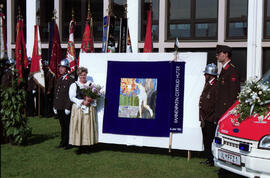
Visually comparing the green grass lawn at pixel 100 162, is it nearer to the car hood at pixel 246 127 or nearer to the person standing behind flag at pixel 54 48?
the car hood at pixel 246 127

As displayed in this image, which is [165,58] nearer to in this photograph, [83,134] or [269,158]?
[83,134]

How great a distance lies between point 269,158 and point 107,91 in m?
4.13

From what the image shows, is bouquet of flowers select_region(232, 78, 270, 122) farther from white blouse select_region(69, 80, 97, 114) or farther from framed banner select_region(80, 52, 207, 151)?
white blouse select_region(69, 80, 97, 114)

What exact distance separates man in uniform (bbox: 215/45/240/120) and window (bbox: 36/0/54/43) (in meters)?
11.8

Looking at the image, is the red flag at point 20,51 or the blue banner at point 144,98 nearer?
the blue banner at point 144,98

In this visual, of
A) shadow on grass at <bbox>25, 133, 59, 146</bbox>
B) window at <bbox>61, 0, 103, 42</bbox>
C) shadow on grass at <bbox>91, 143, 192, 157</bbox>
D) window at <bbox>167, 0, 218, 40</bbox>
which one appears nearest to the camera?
shadow on grass at <bbox>91, 143, 192, 157</bbox>

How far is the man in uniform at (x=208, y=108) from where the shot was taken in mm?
6805

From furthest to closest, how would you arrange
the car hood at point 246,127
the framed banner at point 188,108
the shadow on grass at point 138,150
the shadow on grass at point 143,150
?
the shadow on grass at point 138,150 → the shadow on grass at point 143,150 → the framed banner at point 188,108 → the car hood at point 246,127

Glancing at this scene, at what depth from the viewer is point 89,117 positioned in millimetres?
7707

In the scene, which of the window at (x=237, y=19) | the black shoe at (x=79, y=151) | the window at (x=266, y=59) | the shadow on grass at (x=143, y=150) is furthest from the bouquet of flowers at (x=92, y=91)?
the window at (x=266, y=59)

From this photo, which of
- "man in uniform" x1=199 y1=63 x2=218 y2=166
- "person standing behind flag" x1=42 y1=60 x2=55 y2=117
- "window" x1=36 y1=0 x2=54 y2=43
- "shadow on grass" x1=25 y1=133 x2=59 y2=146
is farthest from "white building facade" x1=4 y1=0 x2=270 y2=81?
"man in uniform" x1=199 y1=63 x2=218 y2=166

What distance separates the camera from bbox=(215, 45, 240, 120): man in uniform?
646 centimetres

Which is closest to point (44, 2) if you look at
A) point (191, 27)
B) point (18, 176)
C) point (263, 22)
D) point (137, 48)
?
point (137, 48)

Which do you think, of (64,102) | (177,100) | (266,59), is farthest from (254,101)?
(266,59)
